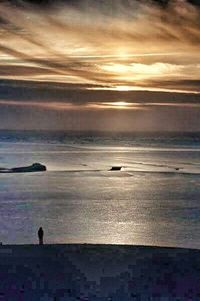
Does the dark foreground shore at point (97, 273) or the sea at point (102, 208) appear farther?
the sea at point (102, 208)

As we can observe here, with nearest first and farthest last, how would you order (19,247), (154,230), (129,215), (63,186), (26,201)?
(19,247) < (154,230) < (129,215) < (26,201) < (63,186)

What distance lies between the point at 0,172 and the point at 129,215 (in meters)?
48.1

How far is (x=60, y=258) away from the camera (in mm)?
19141

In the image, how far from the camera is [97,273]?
17.1 metres

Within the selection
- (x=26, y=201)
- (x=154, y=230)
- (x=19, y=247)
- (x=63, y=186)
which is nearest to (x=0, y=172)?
(x=63, y=186)

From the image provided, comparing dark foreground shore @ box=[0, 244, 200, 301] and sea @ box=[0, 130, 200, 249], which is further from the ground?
dark foreground shore @ box=[0, 244, 200, 301]

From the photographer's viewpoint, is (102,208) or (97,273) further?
(102,208)

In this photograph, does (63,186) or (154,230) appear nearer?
(154,230)

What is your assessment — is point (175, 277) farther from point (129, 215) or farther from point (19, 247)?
point (129, 215)

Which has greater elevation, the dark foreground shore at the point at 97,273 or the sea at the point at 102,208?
the dark foreground shore at the point at 97,273

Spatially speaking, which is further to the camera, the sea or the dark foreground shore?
the sea

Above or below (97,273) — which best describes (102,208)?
below

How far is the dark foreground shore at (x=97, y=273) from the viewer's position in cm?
1517

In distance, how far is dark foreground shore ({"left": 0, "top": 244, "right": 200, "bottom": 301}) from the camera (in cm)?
1517
